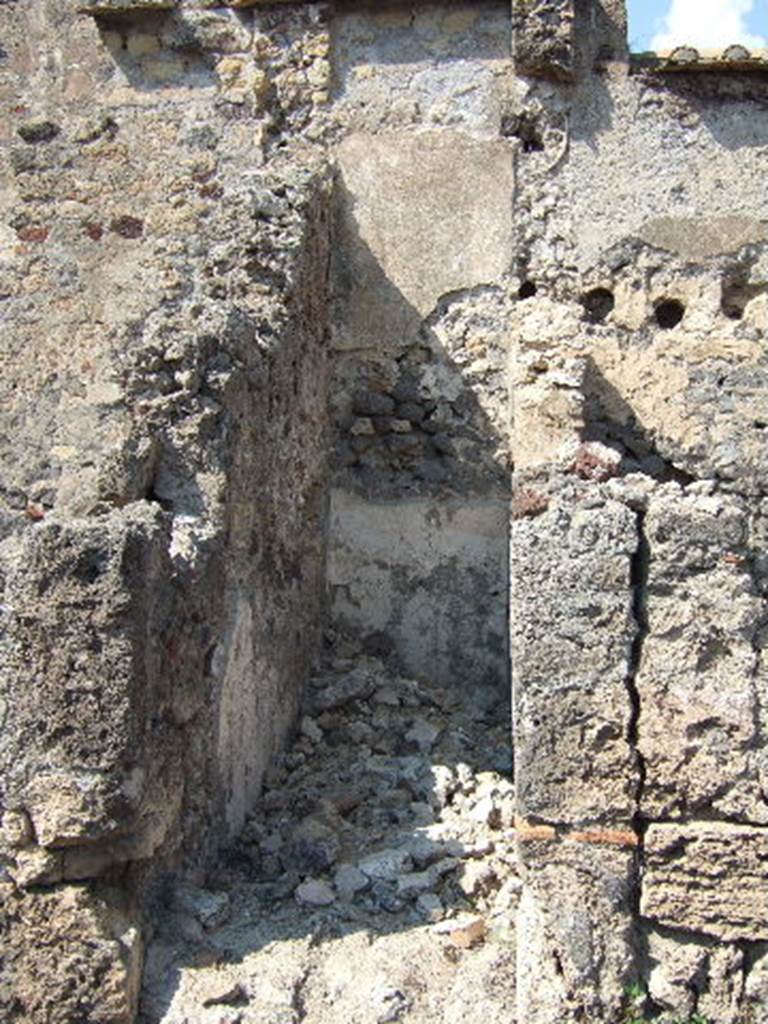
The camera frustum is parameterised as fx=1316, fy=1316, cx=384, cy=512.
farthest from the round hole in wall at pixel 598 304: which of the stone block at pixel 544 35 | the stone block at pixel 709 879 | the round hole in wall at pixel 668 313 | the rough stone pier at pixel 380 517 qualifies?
the stone block at pixel 709 879

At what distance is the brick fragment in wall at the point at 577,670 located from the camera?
3.53 meters

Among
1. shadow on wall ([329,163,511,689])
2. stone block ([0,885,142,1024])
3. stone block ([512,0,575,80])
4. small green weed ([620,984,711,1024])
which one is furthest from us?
stone block ([512,0,575,80])

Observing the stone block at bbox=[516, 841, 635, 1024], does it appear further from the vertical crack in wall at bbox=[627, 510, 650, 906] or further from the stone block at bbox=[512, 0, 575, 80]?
the stone block at bbox=[512, 0, 575, 80]

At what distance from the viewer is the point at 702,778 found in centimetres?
351

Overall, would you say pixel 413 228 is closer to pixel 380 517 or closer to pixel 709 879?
pixel 380 517

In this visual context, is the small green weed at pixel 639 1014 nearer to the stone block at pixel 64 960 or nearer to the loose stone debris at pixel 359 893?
the loose stone debris at pixel 359 893

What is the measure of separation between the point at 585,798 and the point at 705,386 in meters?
3.42

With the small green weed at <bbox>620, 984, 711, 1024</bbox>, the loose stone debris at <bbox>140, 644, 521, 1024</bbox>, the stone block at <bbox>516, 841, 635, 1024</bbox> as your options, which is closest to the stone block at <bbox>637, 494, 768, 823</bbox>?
the stone block at <bbox>516, 841, 635, 1024</bbox>

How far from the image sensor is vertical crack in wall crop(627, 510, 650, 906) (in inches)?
139

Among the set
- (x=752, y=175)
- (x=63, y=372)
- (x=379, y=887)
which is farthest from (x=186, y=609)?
(x=752, y=175)

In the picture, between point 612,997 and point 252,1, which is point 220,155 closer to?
point 252,1

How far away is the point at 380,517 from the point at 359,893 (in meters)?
2.46

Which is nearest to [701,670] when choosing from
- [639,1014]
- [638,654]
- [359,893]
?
[638,654]

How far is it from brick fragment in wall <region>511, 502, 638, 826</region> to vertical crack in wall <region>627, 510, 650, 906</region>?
0.06ft
